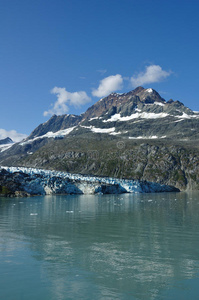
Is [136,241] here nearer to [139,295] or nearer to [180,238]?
[180,238]

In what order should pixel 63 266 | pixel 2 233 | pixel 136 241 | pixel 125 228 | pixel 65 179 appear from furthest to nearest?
pixel 65 179 < pixel 125 228 < pixel 2 233 < pixel 136 241 < pixel 63 266

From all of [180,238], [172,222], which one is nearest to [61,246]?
[180,238]

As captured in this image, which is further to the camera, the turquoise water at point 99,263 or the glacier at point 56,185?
the glacier at point 56,185

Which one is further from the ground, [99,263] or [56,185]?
[56,185]

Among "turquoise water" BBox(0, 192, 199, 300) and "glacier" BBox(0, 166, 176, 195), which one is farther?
"glacier" BBox(0, 166, 176, 195)

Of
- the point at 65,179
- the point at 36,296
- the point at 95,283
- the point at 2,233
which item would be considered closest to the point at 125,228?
the point at 2,233

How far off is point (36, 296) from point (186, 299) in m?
9.45

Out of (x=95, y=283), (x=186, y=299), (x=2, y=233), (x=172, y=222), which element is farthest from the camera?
(x=172, y=222)

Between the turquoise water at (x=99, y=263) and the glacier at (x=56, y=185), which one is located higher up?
the glacier at (x=56, y=185)

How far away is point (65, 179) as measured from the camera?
152 meters

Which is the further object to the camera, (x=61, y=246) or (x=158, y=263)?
(x=61, y=246)

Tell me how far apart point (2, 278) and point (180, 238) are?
74.3 feet

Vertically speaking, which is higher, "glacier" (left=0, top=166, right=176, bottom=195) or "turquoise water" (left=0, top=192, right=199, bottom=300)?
"glacier" (left=0, top=166, right=176, bottom=195)

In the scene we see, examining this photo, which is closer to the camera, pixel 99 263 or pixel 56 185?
pixel 99 263
